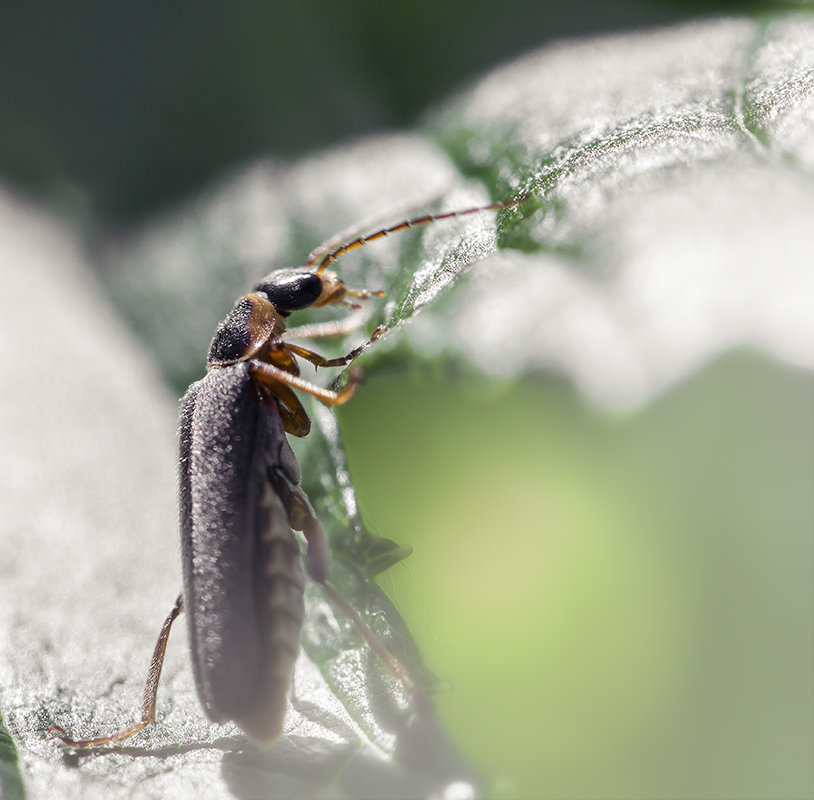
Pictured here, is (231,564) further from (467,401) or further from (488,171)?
(488,171)

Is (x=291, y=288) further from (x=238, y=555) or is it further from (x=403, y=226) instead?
(x=238, y=555)

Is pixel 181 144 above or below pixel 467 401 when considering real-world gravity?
above

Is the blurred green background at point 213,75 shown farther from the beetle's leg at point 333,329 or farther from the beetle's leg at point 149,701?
the beetle's leg at point 149,701

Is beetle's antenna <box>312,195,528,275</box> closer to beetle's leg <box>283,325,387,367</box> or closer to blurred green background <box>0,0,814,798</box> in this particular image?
beetle's leg <box>283,325,387,367</box>

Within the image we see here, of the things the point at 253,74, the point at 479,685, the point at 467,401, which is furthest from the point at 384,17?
the point at 479,685

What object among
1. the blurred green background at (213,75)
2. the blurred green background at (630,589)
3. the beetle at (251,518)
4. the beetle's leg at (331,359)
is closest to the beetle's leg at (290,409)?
the beetle at (251,518)

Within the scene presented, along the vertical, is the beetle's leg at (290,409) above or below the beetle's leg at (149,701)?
above

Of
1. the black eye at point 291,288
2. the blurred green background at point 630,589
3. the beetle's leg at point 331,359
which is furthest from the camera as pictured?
the black eye at point 291,288

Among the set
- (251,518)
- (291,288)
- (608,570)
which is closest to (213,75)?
(291,288)
